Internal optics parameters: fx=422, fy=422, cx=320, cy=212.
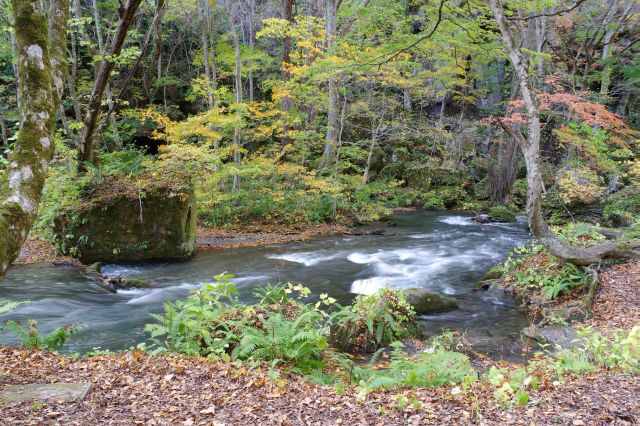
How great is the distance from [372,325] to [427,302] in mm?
2285

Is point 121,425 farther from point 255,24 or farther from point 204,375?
point 255,24

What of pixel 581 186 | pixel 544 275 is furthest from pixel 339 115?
pixel 544 275

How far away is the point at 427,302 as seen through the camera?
859cm

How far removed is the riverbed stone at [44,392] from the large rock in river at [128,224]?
8.28m

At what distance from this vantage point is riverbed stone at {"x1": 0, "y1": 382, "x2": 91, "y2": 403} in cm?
357

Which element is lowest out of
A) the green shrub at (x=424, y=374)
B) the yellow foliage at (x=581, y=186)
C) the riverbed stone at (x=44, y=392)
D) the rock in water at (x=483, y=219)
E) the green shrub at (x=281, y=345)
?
the rock in water at (x=483, y=219)

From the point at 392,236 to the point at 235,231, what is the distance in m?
6.18

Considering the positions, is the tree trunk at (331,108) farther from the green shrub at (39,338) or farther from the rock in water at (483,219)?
the green shrub at (39,338)

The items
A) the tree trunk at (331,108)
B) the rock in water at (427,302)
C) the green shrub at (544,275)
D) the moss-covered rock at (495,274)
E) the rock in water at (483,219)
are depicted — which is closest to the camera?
the rock in water at (427,302)

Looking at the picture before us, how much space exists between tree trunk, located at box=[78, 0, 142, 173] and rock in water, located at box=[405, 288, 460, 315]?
23.2 ft

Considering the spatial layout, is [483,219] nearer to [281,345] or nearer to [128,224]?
[128,224]

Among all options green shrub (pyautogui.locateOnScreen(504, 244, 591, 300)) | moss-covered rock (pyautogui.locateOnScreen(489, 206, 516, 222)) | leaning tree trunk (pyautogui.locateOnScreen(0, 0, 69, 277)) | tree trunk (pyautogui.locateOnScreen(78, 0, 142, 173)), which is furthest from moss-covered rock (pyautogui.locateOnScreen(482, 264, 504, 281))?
moss-covered rock (pyautogui.locateOnScreen(489, 206, 516, 222))

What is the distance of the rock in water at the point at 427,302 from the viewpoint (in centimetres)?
850

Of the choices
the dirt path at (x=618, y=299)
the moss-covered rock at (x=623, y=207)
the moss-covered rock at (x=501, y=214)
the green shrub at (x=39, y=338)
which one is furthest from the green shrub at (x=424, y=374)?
the moss-covered rock at (x=501, y=214)
